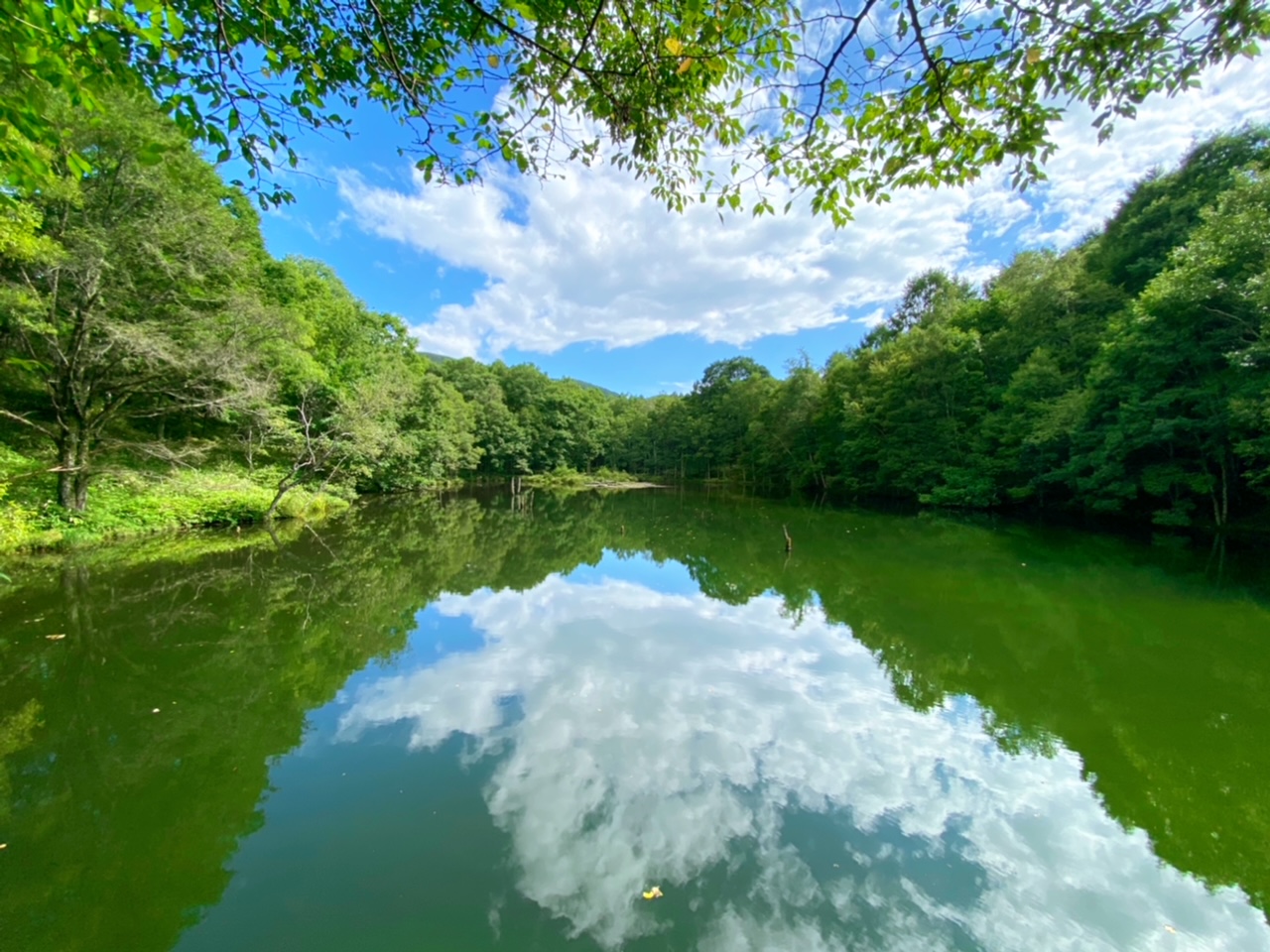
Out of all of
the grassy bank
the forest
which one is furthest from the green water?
the forest

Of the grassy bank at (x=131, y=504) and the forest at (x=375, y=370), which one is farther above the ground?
the forest at (x=375, y=370)

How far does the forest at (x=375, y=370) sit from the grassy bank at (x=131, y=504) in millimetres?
63

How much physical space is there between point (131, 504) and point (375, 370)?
14469 mm

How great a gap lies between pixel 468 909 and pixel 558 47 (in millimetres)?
4733

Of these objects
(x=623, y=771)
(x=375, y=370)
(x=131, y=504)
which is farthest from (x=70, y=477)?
(x=375, y=370)

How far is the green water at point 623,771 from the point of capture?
2701 millimetres

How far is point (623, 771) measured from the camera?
4035 mm

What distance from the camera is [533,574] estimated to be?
11219 millimetres

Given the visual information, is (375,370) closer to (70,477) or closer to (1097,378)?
(70,477)

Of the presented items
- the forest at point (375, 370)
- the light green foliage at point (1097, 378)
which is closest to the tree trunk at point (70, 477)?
the forest at point (375, 370)

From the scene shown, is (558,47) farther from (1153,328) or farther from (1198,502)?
(1198,502)

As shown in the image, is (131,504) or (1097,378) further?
(1097,378)

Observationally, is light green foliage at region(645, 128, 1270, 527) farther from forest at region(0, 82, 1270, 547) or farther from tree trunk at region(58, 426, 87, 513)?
tree trunk at region(58, 426, 87, 513)

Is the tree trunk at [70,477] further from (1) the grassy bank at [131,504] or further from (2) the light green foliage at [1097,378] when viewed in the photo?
(2) the light green foliage at [1097,378]
